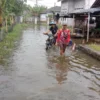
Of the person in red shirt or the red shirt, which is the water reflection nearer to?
the person in red shirt

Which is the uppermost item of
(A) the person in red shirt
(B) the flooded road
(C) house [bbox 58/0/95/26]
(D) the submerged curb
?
(C) house [bbox 58/0/95/26]

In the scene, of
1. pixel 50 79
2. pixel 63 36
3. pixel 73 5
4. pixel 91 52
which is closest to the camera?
pixel 50 79

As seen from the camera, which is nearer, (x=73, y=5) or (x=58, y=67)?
(x=58, y=67)

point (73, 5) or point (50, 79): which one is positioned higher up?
point (73, 5)

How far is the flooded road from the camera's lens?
279 inches

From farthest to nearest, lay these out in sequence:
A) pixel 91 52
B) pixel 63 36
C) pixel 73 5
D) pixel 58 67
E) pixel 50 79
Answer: pixel 73 5
pixel 91 52
pixel 63 36
pixel 58 67
pixel 50 79

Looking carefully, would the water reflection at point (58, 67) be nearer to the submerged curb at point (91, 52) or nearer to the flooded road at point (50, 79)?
the flooded road at point (50, 79)

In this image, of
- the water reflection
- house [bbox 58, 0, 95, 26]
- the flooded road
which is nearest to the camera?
the flooded road

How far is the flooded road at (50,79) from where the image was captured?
7074 mm

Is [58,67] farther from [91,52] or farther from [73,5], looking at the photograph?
[73,5]

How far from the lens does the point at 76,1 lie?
139 feet

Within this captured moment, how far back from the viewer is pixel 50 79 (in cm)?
Answer: 881

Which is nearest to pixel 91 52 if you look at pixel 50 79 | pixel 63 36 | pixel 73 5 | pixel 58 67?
pixel 63 36

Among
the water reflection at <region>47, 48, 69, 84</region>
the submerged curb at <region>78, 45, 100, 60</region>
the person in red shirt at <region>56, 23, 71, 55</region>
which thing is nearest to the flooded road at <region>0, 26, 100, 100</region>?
the water reflection at <region>47, 48, 69, 84</region>
